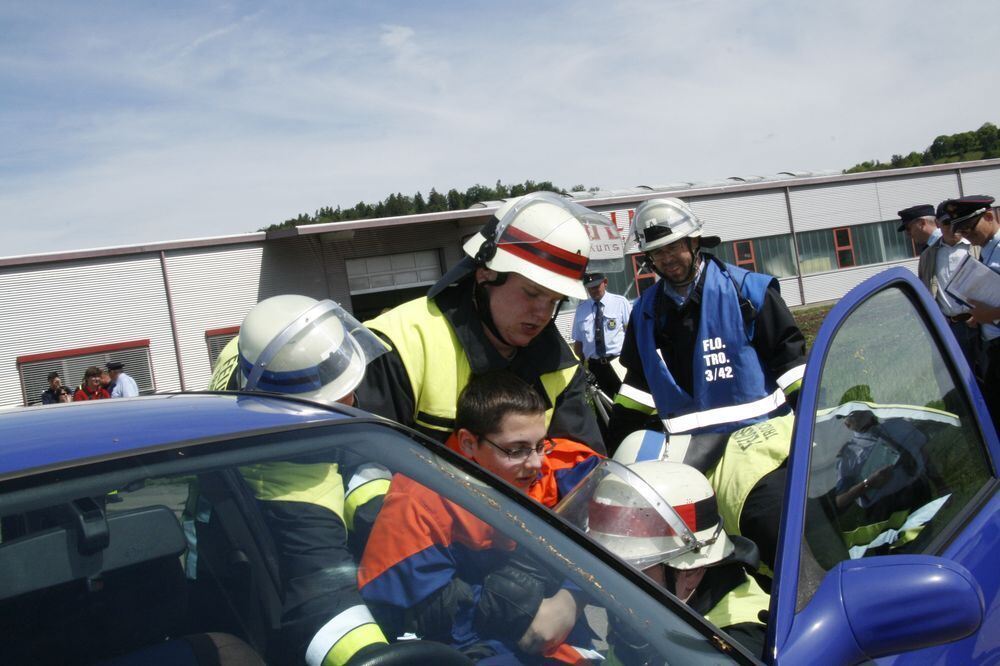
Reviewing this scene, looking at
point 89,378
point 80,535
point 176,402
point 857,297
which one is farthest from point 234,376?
point 89,378

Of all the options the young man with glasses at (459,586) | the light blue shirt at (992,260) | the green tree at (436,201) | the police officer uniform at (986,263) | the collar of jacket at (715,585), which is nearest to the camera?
the young man with glasses at (459,586)

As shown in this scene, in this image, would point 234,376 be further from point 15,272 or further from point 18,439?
point 15,272

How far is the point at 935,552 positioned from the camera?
1756 millimetres

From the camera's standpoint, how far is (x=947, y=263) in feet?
20.5

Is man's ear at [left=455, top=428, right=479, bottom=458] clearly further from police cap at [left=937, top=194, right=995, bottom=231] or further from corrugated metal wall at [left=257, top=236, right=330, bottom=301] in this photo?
corrugated metal wall at [left=257, top=236, right=330, bottom=301]

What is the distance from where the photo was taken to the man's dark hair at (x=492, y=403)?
223cm

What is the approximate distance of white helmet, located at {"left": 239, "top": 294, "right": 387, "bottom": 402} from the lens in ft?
7.78

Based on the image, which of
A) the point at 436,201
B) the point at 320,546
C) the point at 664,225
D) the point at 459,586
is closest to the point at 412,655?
the point at 459,586

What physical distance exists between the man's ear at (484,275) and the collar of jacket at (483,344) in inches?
2.6

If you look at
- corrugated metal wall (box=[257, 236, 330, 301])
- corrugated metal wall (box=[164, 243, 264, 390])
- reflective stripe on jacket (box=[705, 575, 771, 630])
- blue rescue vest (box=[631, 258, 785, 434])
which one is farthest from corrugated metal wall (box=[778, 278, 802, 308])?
reflective stripe on jacket (box=[705, 575, 771, 630])

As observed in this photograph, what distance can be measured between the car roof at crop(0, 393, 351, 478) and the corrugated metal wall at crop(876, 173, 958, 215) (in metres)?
30.8

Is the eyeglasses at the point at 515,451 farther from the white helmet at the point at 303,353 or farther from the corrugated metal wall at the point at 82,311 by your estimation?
the corrugated metal wall at the point at 82,311

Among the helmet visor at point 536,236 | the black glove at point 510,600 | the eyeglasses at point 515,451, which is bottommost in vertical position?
the black glove at point 510,600

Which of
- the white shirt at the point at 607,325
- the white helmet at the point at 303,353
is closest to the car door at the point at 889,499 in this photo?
the white helmet at the point at 303,353
